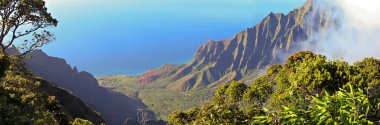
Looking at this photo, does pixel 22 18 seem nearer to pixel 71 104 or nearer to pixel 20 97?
pixel 20 97

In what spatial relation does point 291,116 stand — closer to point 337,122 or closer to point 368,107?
point 337,122

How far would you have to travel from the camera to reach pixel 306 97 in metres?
32.6

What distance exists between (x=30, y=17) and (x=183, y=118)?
20333mm

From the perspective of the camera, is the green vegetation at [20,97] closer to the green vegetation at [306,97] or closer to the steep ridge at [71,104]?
the green vegetation at [306,97]

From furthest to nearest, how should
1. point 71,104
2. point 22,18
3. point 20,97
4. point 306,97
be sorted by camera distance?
point 71,104 < point 22,18 < point 306,97 < point 20,97

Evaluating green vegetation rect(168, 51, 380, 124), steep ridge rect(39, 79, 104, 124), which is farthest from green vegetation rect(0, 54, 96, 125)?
steep ridge rect(39, 79, 104, 124)

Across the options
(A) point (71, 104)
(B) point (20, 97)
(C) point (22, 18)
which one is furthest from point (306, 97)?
(A) point (71, 104)

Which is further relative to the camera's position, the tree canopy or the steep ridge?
the steep ridge

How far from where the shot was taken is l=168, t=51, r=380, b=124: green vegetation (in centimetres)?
1336

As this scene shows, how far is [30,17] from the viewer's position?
123ft

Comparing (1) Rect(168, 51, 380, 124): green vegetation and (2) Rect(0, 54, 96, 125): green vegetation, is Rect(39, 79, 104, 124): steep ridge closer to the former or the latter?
(1) Rect(168, 51, 380, 124): green vegetation

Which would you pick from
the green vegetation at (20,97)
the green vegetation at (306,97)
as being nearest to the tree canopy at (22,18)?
the green vegetation at (20,97)

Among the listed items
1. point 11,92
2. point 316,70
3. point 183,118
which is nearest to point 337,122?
point 316,70

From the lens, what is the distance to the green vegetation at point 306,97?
43.8 feet
